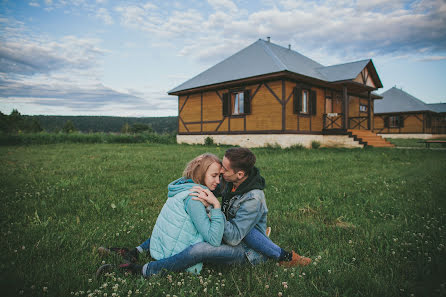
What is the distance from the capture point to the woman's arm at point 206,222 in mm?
2344

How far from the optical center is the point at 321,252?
287cm

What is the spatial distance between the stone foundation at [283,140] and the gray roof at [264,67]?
3578 millimetres

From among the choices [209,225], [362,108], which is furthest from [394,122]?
[209,225]

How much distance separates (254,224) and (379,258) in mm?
1304

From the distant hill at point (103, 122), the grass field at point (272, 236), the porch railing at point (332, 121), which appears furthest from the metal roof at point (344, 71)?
the distant hill at point (103, 122)

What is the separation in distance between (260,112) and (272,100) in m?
1.06

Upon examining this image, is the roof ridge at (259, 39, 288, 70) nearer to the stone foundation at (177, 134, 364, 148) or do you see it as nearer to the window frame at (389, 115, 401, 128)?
the stone foundation at (177, 134, 364, 148)

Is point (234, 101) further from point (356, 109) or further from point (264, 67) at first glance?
point (356, 109)

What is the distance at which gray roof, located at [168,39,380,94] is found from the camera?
16859mm

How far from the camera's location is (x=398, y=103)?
36.5 m

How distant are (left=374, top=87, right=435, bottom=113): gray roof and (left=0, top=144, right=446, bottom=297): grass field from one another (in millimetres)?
34010

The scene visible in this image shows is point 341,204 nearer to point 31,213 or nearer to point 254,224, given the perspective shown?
point 254,224

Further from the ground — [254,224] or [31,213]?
[254,224]

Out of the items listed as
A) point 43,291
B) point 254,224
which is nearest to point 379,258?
point 254,224
